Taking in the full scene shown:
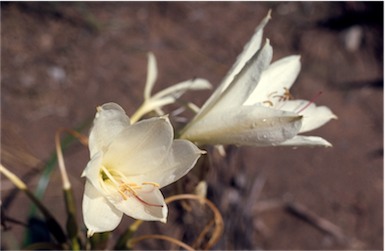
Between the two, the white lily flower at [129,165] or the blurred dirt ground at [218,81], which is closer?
the white lily flower at [129,165]

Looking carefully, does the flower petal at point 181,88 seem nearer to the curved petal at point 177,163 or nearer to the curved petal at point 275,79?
the curved petal at point 275,79

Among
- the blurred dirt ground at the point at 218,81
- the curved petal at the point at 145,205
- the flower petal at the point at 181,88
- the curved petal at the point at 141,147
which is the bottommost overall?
the blurred dirt ground at the point at 218,81

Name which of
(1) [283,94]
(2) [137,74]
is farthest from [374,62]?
(1) [283,94]

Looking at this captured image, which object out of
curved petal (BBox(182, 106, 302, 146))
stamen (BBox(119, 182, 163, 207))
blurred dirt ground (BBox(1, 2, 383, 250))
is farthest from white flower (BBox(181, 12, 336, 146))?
blurred dirt ground (BBox(1, 2, 383, 250))

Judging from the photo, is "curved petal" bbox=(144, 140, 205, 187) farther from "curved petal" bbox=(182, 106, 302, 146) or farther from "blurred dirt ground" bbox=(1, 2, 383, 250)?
"blurred dirt ground" bbox=(1, 2, 383, 250)

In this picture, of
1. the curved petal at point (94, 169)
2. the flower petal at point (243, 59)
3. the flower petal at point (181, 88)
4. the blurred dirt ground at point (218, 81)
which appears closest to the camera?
the curved petal at point (94, 169)

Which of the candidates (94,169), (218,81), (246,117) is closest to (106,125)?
(94,169)

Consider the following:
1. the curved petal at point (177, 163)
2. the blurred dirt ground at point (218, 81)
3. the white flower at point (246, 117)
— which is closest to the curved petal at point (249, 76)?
the white flower at point (246, 117)

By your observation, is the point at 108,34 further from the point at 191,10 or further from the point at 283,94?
the point at 283,94

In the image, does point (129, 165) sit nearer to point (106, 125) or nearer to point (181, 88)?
point (106, 125)
